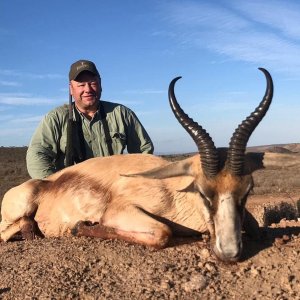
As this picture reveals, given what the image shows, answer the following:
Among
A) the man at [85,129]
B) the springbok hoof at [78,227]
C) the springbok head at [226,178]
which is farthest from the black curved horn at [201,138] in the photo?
the man at [85,129]

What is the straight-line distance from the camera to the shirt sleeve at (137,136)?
32.9ft

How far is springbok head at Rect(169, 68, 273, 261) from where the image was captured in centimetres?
506

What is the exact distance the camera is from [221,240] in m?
5.05

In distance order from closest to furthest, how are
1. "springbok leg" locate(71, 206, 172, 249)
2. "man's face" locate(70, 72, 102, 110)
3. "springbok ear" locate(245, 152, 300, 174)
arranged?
"springbok leg" locate(71, 206, 172, 249) → "springbok ear" locate(245, 152, 300, 174) → "man's face" locate(70, 72, 102, 110)

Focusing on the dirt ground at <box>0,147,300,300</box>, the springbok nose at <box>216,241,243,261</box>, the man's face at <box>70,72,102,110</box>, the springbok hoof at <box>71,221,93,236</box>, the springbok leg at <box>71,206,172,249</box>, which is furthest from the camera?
the man's face at <box>70,72,102,110</box>

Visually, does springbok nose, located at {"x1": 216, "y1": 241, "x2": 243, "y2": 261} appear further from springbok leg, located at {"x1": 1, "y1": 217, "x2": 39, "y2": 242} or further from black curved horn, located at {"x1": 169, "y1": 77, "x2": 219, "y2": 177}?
springbok leg, located at {"x1": 1, "y1": 217, "x2": 39, "y2": 242}

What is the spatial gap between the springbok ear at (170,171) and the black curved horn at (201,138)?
416mm

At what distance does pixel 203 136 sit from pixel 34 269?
2587 millimetres

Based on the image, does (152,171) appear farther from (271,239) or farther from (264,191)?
(264,191)

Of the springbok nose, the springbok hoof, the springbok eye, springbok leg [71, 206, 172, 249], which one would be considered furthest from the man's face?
the springbok nose

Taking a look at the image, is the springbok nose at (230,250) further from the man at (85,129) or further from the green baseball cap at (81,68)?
the green baseball cap at (81,68)

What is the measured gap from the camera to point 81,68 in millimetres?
9602

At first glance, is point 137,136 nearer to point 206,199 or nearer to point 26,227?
point 26,227

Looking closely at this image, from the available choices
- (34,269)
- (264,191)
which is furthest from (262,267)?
(264,191)
